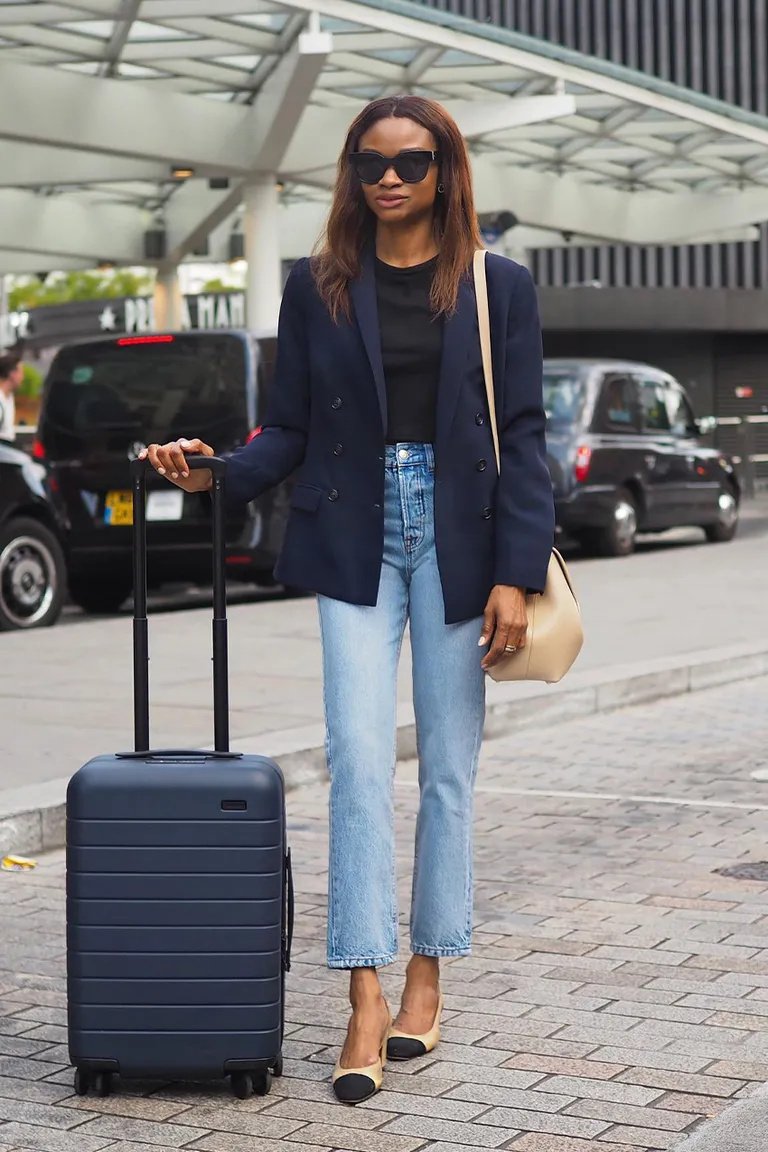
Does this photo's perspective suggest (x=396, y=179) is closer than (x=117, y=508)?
Yes

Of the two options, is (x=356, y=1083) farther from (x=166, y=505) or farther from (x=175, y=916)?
(x=166, y=505)

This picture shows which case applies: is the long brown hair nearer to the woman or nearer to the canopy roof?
the woman

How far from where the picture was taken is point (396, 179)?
4172 mm

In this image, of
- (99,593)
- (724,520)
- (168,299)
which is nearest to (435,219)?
(99,593)

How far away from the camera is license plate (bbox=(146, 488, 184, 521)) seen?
13695 millimetres

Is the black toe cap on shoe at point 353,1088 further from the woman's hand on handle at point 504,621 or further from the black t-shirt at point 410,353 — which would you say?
the black t-shirt at point 410,353

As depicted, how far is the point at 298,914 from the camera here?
5.70 meters

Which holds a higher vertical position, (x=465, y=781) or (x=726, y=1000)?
(x=465, y=781)

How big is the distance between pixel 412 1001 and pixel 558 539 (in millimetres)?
15106

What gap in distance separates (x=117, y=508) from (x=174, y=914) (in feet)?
33.0

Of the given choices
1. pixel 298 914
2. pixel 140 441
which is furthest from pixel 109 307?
pixel 298 914

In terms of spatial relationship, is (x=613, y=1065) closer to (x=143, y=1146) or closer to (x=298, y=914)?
(x=143, y=1146)

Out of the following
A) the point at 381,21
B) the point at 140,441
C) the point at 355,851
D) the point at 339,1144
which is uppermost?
the point at 381,21

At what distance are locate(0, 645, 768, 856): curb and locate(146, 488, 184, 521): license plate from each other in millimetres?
4150
